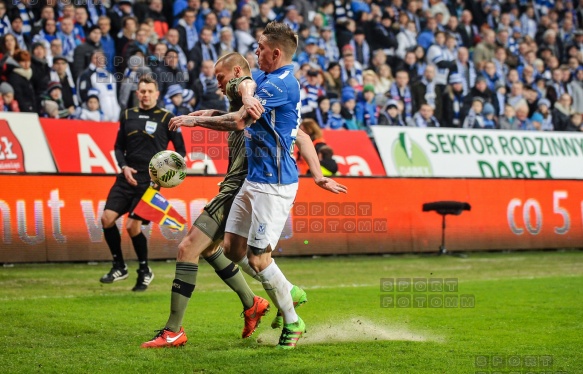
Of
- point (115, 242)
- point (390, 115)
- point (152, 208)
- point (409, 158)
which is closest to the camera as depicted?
point (152, 208)

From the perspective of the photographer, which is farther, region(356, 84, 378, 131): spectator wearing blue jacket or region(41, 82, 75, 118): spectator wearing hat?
region(356, 84, 378, 131): spectator wearing blue jacket

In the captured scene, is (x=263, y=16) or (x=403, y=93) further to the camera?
(x=403, y=93)

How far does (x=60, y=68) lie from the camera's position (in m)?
16.8

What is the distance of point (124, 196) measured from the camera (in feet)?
38.1

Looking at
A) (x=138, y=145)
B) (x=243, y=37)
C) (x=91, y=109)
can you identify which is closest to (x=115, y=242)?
(x=138, y=145)

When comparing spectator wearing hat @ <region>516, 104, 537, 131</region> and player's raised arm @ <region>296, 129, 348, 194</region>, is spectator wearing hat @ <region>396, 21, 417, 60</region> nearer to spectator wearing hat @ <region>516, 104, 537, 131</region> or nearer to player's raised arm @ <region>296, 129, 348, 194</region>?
spectator wearing hat @ <region>516, 104, 537, 131</region>

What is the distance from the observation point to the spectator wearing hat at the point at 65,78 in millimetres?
16812

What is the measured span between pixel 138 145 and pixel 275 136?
182 inches

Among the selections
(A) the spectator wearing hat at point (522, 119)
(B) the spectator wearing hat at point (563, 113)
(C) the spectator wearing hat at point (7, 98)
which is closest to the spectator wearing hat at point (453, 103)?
(A) the spectator wearing hat at point (522, 119)

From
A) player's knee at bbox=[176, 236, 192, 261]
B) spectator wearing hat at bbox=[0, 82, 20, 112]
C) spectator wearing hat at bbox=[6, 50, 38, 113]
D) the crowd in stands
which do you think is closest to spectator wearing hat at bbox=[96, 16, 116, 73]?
the crowd in stands

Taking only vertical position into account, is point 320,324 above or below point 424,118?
below

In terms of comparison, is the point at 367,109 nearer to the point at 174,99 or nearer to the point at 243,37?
the point at 243,37

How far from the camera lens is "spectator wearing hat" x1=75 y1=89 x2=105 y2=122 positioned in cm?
1697

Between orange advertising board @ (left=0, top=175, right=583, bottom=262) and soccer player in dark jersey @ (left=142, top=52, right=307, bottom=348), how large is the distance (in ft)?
20.9
